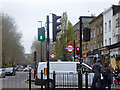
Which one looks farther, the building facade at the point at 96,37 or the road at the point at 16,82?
the building facade at the point at 96,37

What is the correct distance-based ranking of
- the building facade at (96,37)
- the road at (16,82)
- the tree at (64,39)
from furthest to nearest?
the building facade at (96,37) < the tree at (64,39) < the road at (16,82)

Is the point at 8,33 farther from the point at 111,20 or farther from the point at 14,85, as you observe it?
the point at 14,85

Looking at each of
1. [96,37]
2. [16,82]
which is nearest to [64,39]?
[96,37]

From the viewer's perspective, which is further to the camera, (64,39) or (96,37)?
(96,37)

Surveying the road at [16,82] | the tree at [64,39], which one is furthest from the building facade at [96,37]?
the road at [16,82]

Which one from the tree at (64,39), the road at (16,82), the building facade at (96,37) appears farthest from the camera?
the building facade at (96,37)

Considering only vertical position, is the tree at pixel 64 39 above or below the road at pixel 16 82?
above

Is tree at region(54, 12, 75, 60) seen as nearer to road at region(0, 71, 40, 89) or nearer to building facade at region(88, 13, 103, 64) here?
building facade at region(88, 13, 103, 64)

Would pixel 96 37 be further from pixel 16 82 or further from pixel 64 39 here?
pixel 16 82

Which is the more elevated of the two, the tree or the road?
the tree

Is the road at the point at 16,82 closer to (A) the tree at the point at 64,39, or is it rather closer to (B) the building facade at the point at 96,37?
Result: (A) the tree at the point at 64,39

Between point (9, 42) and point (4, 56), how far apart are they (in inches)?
198

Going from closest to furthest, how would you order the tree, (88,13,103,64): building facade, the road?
1. the road
2. the tree
3. (88,13,103,64): building facade

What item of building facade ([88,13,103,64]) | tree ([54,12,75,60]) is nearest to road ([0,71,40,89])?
tree ([54,12,75,60])
